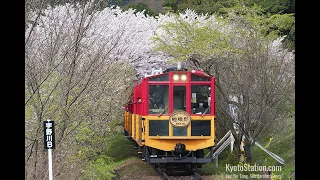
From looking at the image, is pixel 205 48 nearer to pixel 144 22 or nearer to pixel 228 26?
pixel 228 26

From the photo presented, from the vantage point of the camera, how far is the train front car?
11398 mm

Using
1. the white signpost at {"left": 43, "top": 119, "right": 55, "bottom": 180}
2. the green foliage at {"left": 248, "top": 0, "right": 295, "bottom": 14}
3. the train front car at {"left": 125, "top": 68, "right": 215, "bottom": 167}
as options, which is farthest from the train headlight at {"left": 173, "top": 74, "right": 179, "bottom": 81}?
the green foliage at {"left": 248, "top": 0, "right": 295, "bottom": 14}

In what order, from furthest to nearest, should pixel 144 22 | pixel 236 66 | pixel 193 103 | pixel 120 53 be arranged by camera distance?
1. pixel 144 22
2. pixel 120 53
3. pixel 236 66
4. pixel 193 103

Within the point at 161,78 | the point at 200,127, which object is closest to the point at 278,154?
the point at 200,127

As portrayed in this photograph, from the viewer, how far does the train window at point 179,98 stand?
11.5m

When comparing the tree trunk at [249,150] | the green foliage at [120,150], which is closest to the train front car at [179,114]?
the tree trunk at [249,150]

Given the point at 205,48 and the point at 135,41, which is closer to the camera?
the point at 205,48

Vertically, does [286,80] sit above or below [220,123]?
above

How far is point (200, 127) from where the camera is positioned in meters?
11.4

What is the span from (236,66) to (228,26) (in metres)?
3.63
